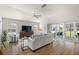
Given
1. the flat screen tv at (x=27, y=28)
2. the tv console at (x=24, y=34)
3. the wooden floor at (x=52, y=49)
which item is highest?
the flat screen tv at (x=27, y=28)

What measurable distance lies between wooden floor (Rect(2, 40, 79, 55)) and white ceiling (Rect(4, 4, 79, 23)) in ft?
1.69

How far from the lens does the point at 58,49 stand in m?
2.18

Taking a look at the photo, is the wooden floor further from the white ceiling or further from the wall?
the white ceiling

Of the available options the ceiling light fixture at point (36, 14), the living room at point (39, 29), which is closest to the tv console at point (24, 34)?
the living room at point (39, 29)

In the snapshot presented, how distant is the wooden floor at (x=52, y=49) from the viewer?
6.97 ft

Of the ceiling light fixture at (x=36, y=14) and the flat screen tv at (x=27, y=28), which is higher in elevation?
the ceiling light fixture at (x=36, y=14)

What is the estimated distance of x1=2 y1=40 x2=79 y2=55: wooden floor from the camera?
2.12m

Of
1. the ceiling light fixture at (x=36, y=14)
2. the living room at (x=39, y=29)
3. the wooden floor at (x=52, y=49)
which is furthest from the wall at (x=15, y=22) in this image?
the wooden floor at (x=52, y=49)

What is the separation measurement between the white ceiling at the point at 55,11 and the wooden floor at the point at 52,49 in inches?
20.3

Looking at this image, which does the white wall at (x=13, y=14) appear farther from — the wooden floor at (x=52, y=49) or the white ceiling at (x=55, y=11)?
the wooden floor at (x=52, y=49)

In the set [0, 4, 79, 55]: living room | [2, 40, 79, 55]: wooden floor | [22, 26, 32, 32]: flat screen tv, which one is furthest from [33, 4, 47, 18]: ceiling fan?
[2, 40, 79, 55]: wooden floor

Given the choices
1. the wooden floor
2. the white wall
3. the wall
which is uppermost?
the white wall

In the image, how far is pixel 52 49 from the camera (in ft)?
7.16

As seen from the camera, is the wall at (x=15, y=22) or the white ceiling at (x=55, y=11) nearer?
the wall at (x=15, y=22)
